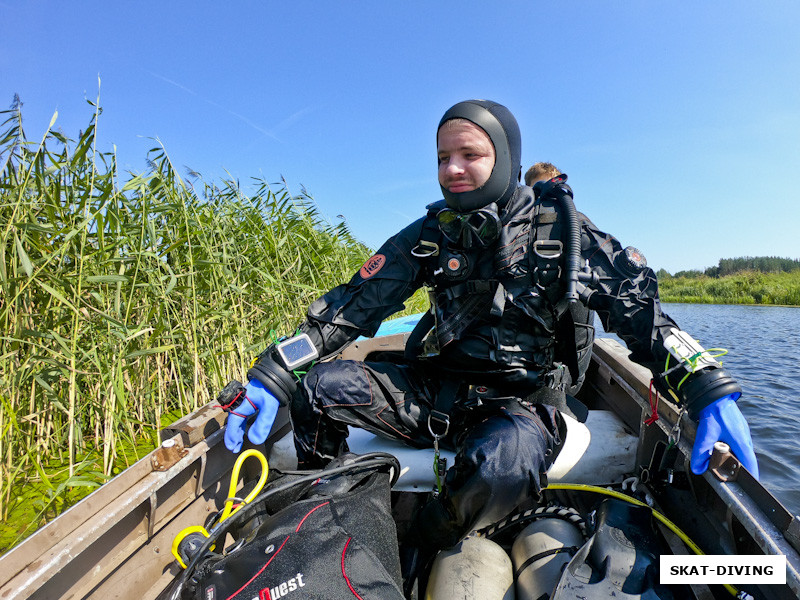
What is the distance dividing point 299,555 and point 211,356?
210cm

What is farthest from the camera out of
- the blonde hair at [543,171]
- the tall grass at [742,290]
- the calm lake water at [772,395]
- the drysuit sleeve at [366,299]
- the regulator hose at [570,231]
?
the tall grass at [742,290]

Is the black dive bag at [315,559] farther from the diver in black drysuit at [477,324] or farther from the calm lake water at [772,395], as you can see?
the calm lake water at [772,395]

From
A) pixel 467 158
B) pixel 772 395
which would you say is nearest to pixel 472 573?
pixel 467 158

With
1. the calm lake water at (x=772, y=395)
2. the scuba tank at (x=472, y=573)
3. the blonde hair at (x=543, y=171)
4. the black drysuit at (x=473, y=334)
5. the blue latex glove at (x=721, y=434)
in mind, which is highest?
the blonde hair at (x=543, y=171)

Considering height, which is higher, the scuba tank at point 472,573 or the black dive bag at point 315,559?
the black dive bag at point 315,559

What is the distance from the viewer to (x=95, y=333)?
229cm

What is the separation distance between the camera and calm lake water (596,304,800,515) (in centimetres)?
439

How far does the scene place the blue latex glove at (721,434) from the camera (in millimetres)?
1401

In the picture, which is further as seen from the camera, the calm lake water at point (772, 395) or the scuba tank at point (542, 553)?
the calm lake water at point (772, 395)

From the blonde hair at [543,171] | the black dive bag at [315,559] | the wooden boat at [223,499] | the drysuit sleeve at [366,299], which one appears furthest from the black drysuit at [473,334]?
the blonde hair at [543,171]

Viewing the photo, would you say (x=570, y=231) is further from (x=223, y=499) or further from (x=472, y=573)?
(x=223, y=499)

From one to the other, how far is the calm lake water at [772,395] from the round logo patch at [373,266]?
3.18m

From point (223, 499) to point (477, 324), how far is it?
1.25 meters

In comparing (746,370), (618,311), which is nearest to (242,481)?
(618,311)
